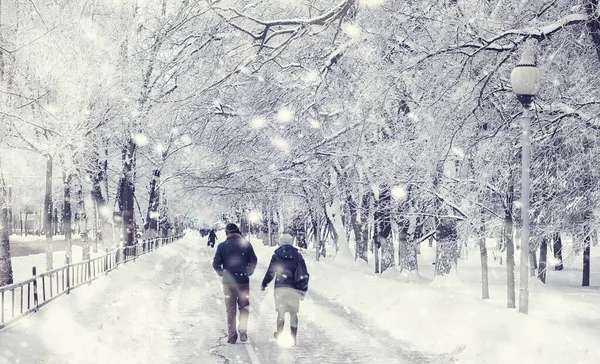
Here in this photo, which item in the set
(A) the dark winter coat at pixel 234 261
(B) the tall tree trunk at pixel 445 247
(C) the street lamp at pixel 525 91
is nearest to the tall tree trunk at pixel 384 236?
(B) the tall tree trunk at pixel 445 247

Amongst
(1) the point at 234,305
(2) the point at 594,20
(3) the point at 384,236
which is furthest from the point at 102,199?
(2) the point at 594,20

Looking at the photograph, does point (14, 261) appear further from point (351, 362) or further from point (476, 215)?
point (351, 362)

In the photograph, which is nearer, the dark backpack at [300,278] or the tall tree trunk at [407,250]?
the dark backpack at [300,278]

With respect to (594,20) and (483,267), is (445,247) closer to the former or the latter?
(483,267)

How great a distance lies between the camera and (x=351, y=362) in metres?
8.95

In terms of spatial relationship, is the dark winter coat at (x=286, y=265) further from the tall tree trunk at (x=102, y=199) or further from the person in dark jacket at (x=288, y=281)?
the tall tree trunk at (x=102, y=199)

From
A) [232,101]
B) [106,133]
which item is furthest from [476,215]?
[106,133]

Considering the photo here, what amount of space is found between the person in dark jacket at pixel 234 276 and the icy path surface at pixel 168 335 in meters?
0.36

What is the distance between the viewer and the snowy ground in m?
8.19

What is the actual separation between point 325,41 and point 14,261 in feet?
87.7

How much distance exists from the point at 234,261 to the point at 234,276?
26cm

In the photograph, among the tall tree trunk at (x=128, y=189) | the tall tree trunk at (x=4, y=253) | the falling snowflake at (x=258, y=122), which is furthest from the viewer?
the tall tree trunk at (x=128, y=189)

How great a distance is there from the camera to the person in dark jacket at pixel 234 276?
10289 millimetres

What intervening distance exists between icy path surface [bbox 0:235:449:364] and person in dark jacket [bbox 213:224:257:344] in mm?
362
